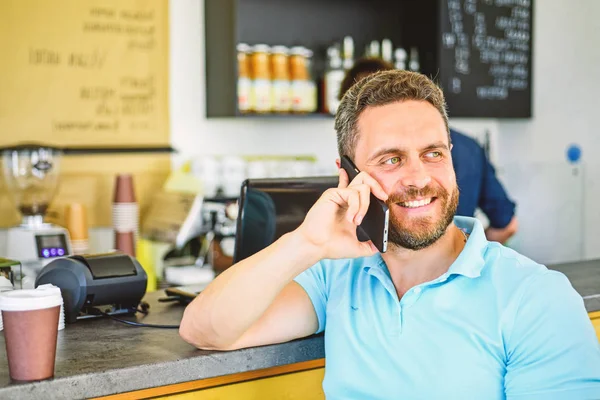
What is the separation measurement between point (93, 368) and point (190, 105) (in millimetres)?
2520

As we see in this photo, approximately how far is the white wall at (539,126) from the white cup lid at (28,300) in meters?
2.48

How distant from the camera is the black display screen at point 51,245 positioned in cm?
276

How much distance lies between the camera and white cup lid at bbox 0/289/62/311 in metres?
1.23

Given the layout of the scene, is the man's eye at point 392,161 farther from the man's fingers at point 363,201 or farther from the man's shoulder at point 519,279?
the man's shoulder at point 519,279

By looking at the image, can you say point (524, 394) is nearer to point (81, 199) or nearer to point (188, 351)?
point (188, 351)

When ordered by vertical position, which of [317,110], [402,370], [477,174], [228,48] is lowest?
[402,370]

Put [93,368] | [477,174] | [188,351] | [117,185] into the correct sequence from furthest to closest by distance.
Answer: [117,185]
[477,174]
[188,351]
[93,368]

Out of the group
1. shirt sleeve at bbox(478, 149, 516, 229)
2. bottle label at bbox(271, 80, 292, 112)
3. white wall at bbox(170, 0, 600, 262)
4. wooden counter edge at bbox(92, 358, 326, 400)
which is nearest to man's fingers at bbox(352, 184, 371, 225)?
wooden counter edge at bbox(92, 358, 326, 400)

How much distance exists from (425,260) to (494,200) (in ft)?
5.29

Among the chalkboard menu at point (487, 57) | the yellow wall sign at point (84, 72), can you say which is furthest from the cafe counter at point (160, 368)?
the chalkboard menu at point (487, 57)

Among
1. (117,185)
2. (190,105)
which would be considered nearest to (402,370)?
(117,185)

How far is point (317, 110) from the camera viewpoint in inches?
153

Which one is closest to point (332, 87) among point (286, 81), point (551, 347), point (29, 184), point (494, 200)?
point (286, 81)

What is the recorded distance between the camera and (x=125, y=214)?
3.37 meters
